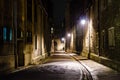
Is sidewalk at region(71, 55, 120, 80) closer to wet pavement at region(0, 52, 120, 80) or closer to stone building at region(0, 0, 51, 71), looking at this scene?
wet pavement at region(0, 52, 120, 80)

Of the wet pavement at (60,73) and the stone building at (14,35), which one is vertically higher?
the stone building at (14,35)

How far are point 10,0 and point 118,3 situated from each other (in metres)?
8.23

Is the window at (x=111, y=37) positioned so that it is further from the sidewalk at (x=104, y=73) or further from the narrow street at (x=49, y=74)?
the narrow street at (x=49, y=74)

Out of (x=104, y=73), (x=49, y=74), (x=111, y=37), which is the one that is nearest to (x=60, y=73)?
(x=49, y=74)

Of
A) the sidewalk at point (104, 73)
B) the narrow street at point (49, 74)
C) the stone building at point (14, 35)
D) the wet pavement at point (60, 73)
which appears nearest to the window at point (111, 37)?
the wet pavement at point (60, 73)

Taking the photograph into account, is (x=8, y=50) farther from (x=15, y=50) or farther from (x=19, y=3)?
(x=19, y=3)

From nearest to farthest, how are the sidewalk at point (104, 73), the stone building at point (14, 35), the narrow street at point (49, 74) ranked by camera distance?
the narrow street at point (49, 74), the sidewalk at point (104, 73), the stone building at point (14, 35)

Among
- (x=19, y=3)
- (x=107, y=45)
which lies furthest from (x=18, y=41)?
(x=107, y=45)

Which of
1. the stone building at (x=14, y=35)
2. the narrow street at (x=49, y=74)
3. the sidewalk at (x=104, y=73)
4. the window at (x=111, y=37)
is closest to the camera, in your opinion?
the narrow street at (x=49, y=74)

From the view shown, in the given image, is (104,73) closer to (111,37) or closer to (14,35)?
(111,37)

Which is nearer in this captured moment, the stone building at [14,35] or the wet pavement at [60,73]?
the wet pavement at [60,73]

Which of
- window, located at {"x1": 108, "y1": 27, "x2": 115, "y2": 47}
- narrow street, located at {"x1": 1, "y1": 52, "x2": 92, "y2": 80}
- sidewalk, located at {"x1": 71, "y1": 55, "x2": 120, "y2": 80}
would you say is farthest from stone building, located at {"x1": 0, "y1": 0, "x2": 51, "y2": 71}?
window, located at {"x1": 108, "y1": 27, "x2": 115, "y2": 47}

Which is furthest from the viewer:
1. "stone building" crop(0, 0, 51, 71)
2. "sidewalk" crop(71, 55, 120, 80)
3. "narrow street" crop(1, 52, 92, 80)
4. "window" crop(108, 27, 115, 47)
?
"window" crop(108, 27, 115, 47)

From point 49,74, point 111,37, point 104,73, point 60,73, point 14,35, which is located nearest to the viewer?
point 49,74
